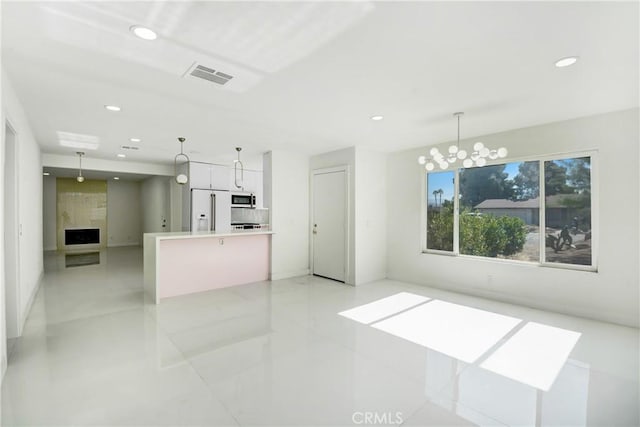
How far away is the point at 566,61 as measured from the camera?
7.73 feet

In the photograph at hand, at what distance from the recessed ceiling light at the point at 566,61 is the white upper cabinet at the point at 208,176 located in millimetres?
6652

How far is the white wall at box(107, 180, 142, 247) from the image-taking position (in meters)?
10.5

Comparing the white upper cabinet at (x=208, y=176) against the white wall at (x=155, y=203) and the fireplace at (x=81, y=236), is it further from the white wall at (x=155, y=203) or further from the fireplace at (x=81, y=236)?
the fireplace at (x=81, y=236)

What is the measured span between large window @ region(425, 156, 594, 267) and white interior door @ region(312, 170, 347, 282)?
1545mm

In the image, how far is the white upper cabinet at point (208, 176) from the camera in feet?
23.2

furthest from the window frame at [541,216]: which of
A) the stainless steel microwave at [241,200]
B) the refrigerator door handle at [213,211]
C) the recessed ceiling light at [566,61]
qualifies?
the refrigerator door handle at [213,211]

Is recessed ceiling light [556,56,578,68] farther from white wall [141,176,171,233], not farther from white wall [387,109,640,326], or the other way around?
white wall [141,176,171,233]

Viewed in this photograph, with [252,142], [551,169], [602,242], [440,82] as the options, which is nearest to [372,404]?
[440,82]

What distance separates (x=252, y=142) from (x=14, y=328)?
371 centimetres

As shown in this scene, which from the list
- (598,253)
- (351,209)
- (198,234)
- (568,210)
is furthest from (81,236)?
(598,253)

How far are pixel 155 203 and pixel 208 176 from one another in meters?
3.35

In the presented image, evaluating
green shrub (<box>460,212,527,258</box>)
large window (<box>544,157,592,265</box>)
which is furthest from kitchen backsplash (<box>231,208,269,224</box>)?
large window (<box>544,157,592,265</box>)

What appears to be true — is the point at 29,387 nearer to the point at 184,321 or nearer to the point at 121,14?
the point at 184,321

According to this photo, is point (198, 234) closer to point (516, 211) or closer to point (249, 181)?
point (249, 181)
